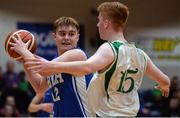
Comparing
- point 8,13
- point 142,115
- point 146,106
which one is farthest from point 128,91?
point 8,13

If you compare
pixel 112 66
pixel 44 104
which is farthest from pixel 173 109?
pixel 112 66

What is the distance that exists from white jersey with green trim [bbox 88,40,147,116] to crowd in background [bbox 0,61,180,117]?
23.1ft

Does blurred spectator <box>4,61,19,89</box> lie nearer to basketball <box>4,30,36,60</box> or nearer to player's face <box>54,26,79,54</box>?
player's face <box>54,26,79,54</box>

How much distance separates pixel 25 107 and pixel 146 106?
3126mm

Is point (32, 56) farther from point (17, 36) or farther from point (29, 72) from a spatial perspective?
point (29, 72)

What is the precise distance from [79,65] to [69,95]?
3.28 feet

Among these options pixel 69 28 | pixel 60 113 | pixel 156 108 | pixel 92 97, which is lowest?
pixel 156 108

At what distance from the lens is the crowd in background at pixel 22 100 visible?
10383 millimetres

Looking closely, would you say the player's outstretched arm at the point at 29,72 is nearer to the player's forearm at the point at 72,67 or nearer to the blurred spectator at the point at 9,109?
the player's forearm at the point at 72,67

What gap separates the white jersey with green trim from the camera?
3170 mm

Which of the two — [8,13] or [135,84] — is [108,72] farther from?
[8,13]

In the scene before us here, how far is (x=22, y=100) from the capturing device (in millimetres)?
10875

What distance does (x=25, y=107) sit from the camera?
1096 cm

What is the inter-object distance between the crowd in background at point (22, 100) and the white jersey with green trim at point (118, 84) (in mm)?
7053
